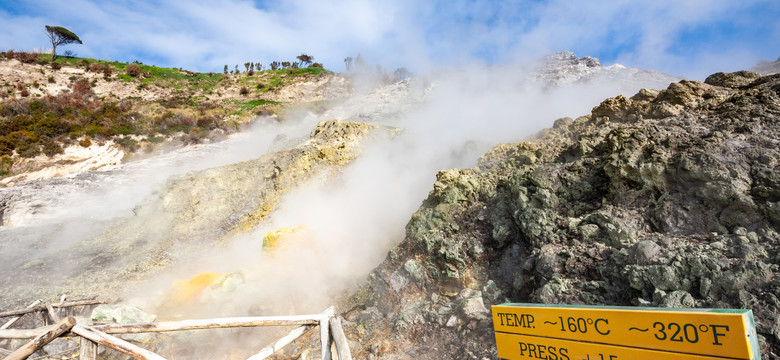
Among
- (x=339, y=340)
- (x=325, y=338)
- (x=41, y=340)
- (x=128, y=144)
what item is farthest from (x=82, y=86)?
(x=339, y=340)

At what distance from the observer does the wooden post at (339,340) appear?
105 inches

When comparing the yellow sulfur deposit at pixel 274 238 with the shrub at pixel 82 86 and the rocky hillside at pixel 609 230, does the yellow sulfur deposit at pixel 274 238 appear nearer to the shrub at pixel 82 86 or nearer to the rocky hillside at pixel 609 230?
the rocky hillside at pixel 609 230

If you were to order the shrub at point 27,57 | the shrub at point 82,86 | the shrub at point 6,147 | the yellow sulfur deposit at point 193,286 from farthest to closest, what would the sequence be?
the shrub at point 27,57, the shrub at point 82,86, the shrub at point 6,147, the yellow sulfur deposit at point 193,286

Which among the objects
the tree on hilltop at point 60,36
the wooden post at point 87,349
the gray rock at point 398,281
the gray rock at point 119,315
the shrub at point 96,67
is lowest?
the gray rock at point 119,315

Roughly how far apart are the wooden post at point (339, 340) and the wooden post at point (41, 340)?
1.91 metres

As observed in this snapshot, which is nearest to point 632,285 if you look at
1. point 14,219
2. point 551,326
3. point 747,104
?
point 551,326

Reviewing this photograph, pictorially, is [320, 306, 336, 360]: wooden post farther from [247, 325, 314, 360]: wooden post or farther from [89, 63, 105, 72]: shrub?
[89, 63, 105, 72]: shrub

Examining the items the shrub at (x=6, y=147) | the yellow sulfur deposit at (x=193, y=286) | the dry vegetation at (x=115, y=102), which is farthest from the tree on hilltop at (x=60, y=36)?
the yellow sulfur deposit at (x=193, y=286)

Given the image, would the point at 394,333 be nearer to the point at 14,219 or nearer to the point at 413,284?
the point at 413,284

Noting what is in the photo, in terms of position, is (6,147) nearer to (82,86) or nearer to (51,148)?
(51,148)

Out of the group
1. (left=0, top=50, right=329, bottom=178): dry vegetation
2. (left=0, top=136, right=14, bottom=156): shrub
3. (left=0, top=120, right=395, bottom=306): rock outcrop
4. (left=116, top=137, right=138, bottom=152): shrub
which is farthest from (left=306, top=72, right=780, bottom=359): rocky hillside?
(left=0, top=136, right=14, bottom=156): shrub

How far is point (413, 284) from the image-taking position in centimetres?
580

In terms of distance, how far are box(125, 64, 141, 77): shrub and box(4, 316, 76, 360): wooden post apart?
40.2m

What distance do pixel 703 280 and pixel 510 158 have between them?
4373 mm
